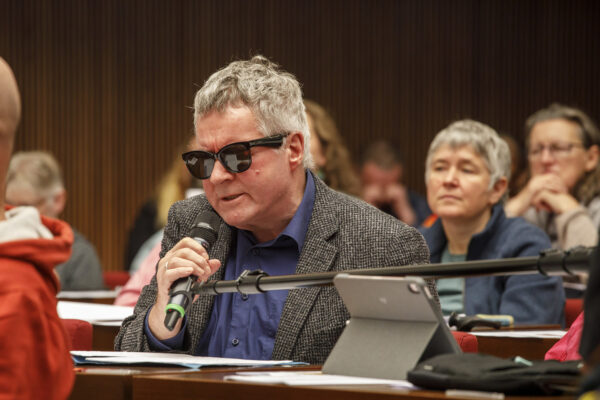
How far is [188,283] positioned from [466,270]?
794 mm

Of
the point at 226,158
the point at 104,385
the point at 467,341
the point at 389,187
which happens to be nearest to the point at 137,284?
the point at 226,158

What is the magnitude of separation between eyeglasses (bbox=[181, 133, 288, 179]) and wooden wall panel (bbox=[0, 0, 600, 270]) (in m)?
5.36

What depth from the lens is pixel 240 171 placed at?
7.95ft

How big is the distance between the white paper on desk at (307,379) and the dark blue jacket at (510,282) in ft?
6.83

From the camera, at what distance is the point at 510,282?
12.2 ft

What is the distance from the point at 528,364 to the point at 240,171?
3.74ft

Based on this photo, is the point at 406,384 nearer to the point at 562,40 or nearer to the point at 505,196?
the point at 505,196

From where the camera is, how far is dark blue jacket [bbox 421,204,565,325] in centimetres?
358

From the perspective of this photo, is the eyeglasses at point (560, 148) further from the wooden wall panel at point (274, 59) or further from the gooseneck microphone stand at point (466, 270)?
the gooseneck microphone stand at point (466, 270)

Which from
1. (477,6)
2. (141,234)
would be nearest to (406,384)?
(141,234)

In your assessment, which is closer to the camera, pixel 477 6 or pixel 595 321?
pixel 595 321

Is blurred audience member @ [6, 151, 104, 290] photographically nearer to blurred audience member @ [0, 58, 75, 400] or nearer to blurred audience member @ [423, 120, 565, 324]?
blurred audience member @ [423, 120, 565, 324]

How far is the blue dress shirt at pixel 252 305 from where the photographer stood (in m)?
2.41

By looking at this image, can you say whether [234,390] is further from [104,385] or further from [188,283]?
[188,283]
